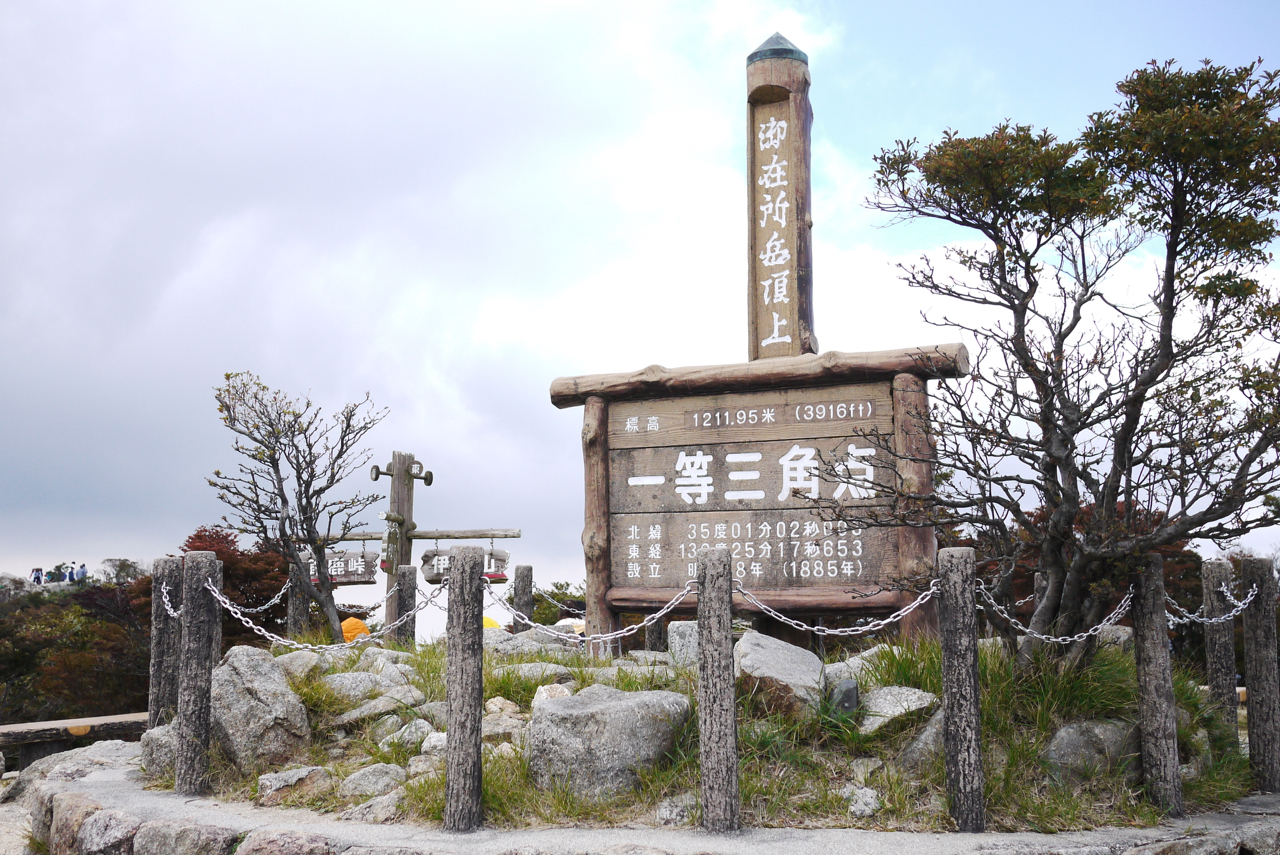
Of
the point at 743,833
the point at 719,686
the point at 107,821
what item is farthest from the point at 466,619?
the point at 107,821

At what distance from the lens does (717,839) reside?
16.8 feet

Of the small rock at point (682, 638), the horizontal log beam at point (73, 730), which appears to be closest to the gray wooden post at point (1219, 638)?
the small rock at point (682, 638)

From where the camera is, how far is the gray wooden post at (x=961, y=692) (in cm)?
543

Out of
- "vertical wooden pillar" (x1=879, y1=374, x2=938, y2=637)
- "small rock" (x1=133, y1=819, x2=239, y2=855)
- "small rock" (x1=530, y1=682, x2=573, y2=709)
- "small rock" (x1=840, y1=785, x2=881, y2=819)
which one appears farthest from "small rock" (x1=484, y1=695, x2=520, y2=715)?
"vertical wooden pillar" (x1=879, y1=374, x2=938, y2=637)

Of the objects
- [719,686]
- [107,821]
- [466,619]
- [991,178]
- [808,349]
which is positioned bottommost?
[107,821]

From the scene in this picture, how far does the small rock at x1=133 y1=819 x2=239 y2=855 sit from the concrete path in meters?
0.06

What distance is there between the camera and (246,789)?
256 inches

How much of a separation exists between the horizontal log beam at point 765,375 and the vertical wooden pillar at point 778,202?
0.56 meters

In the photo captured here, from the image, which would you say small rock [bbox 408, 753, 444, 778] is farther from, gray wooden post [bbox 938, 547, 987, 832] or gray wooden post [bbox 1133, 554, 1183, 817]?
gray wooden post [bbox 1133, 554, 1183, 817]

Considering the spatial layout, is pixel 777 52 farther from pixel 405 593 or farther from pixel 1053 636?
pixel 405 593

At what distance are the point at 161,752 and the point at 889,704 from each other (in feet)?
18.2

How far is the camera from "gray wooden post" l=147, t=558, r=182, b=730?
8.05 m

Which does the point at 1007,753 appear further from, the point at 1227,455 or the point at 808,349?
the point at 808,349

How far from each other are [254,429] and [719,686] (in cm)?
745
